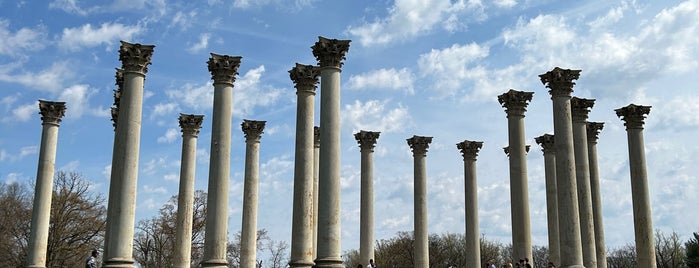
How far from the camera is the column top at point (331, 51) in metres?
36.9

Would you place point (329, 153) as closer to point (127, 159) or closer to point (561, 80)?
point (127, 159)

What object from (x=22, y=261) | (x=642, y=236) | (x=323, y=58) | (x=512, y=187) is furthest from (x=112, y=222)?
(x=22, y=261)

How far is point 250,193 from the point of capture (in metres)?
51.1

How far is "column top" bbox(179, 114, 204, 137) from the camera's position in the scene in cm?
5012

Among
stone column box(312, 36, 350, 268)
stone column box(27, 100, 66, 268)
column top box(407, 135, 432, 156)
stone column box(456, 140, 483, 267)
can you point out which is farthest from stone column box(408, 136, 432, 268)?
stone column box(27, 100, 66, 268)

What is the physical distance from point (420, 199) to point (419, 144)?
16.1 feet

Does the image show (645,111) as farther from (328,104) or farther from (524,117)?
(328,104)

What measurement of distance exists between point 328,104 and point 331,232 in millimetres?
6829

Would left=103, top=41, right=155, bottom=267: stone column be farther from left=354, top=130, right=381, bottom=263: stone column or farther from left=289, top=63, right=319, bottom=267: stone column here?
left=354, top=130, right=381, bottom=263: stone column

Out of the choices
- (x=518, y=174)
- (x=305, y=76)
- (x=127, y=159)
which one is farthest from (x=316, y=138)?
(x=127, y=159)

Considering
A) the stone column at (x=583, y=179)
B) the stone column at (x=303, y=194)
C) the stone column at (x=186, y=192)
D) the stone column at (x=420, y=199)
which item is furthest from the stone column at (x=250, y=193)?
the stone column at (x=583, y=179)

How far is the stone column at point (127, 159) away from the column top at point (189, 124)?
13806mm

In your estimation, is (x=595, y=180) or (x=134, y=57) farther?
(x=595, y=180)

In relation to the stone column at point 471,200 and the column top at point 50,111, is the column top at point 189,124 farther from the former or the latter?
the stone column at point 471,200
